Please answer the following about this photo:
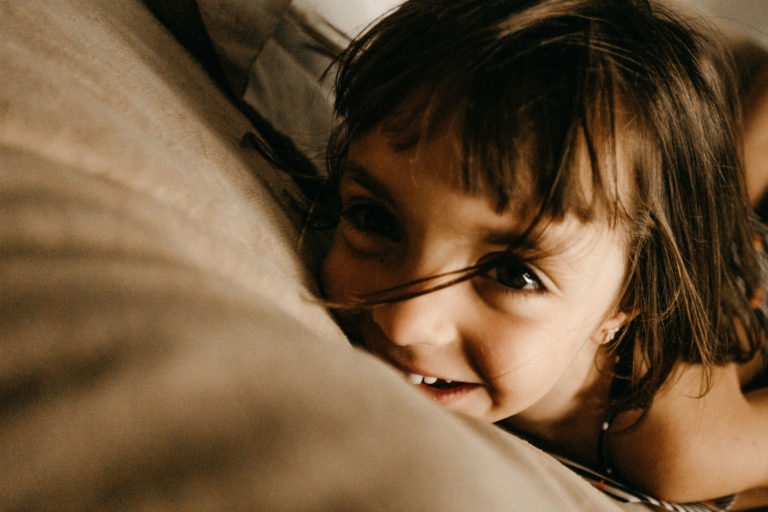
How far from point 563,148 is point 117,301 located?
42cm

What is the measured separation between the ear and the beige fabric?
1.54 ft

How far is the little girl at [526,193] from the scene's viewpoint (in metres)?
0.50

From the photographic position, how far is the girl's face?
0.52 m

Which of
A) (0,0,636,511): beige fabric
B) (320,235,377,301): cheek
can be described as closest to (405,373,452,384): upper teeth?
(320,235,377,301): cheek

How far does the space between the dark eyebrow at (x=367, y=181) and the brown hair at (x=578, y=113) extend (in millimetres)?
45

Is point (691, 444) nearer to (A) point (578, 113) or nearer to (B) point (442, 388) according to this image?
(B) point (442, 388)

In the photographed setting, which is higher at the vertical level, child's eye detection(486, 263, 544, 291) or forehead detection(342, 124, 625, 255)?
forehead detection(342, 124, 625, 255)

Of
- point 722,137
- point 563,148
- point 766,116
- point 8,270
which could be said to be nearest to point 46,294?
point 8,270

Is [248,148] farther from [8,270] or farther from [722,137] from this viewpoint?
[722,137]

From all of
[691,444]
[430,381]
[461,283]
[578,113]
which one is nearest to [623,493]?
[691,444]

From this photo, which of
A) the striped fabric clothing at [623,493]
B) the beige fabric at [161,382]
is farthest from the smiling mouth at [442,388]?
the beige fabric at [161,382]

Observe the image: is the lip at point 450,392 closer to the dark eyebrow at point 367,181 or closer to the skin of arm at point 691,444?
the dark eyebrow at point 367,181

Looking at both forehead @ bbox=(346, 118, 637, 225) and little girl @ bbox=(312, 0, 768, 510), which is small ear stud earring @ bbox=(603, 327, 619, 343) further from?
forehead @ bbox=(346, 118, 637, 225)

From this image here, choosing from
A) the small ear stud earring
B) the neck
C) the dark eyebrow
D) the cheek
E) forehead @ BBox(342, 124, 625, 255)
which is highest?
forehead @ BBox(342, 124, 625, 255)
